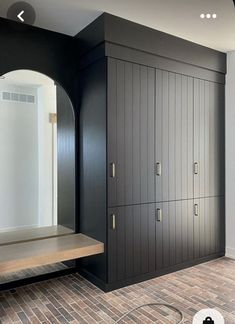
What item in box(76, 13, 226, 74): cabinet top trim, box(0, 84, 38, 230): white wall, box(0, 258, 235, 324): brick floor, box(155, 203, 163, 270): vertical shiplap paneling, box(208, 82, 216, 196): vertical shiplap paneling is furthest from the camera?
box(0, 84, 38, 230): white wall

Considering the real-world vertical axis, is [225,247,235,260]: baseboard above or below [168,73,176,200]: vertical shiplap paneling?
below

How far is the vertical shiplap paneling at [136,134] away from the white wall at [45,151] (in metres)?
1.39

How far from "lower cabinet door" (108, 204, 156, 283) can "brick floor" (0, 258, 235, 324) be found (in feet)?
0.56

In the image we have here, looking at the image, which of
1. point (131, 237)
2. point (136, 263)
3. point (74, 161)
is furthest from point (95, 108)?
point (136, 263)

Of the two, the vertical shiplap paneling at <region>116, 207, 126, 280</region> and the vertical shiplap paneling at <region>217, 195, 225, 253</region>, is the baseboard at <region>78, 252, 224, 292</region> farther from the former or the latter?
the vertical shiplap paneling at <region>217, 195, 225, 253</region>

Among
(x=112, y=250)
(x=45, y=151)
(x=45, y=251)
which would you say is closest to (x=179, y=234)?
(x=112, y=250)

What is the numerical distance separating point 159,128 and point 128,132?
460mm

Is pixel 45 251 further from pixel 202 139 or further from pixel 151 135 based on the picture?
pixel 202 139

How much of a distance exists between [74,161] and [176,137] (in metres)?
1.26

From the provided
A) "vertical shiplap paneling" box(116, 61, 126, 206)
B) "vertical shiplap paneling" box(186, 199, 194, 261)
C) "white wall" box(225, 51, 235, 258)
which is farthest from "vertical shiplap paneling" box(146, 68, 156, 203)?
"white wall" box(225, 51, 235, 258)

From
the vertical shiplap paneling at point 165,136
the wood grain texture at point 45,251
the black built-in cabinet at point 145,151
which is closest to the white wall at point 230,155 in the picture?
the black built-in cabinet at point 145,151

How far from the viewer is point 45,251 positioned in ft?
9.02

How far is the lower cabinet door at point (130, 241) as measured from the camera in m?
2.94

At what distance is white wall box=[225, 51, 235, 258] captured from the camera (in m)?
3.95
